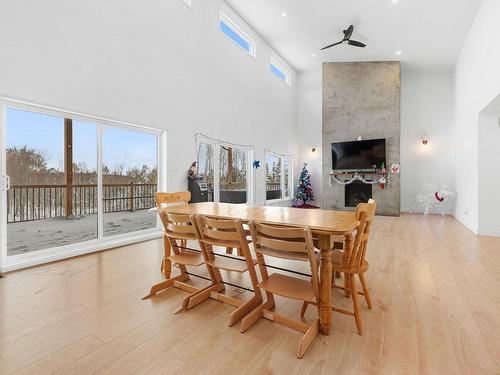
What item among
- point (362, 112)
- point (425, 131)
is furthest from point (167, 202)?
point (425, 131)

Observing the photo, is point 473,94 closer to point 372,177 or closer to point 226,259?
point 372,177

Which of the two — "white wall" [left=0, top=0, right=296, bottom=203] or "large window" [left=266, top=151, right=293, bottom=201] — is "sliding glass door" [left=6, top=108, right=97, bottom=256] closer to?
"white wall" [left=0, top=0, right=296, bottom=203]

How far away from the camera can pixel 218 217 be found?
92.4 inches

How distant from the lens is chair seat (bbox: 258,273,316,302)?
6.00 ft

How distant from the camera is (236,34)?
22.4ft

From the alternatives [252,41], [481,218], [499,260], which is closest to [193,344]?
[499,260]

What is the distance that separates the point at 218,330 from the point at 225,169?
5.06 meters

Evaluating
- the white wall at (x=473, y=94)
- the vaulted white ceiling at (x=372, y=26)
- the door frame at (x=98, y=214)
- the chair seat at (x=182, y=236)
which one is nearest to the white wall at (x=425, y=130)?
the vaulted white ceiling at (x=372, y=26)

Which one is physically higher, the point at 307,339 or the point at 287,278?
the point at 287,278

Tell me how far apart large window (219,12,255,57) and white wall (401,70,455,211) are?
5.21 metres

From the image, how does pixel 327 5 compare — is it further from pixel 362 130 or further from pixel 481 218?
pixel 481 218

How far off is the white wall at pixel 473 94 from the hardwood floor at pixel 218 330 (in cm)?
317

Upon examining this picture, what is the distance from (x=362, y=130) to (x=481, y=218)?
4032 millimetres

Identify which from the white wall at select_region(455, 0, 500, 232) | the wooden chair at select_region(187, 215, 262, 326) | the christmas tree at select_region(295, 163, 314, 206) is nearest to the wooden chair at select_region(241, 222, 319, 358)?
the wooden chair at select_region(187, 215, 262, 326)
